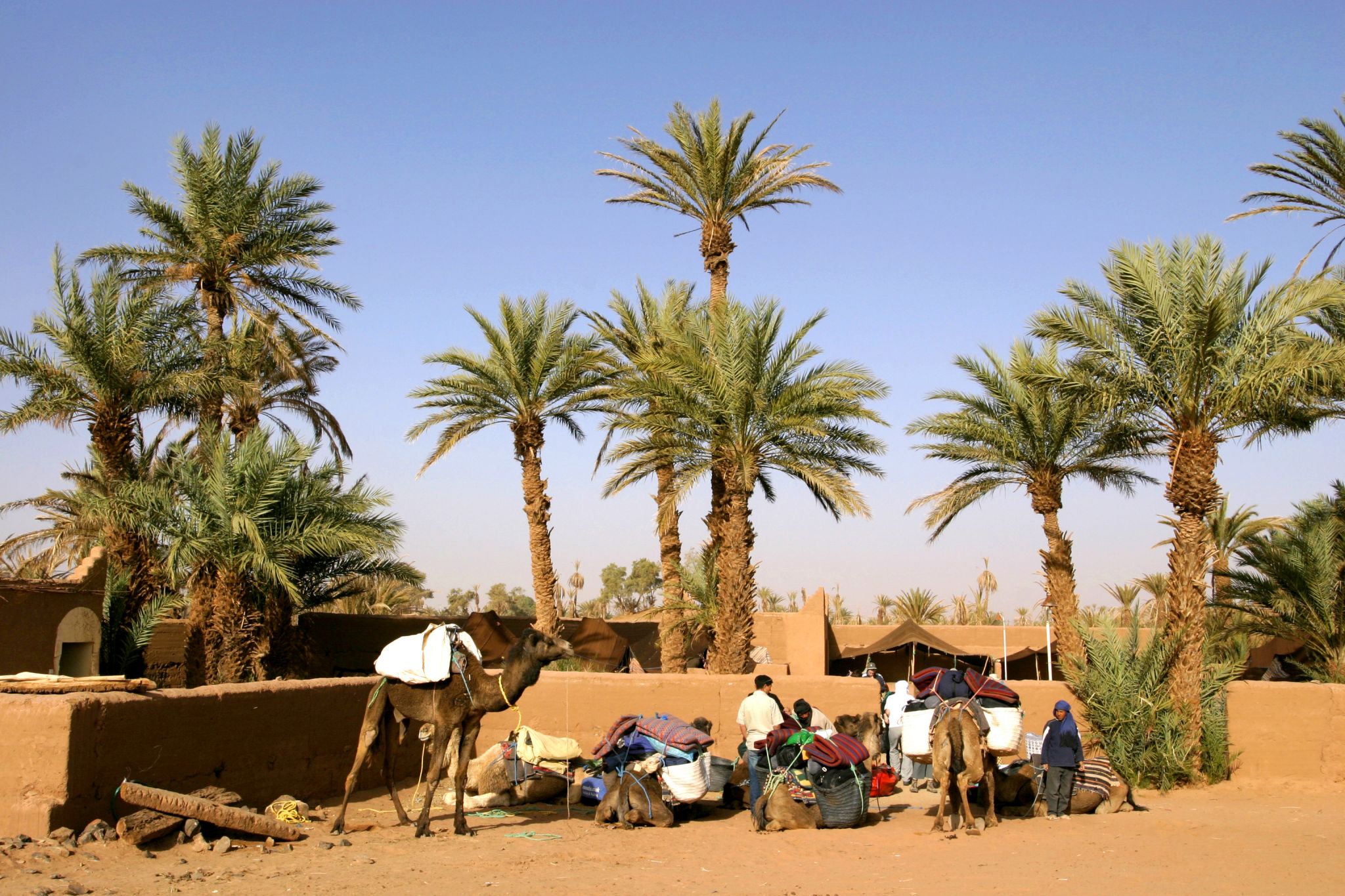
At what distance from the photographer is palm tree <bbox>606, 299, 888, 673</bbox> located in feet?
62.3

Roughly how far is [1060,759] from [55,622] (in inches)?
530

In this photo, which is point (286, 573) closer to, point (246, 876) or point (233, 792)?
point (233, 792)

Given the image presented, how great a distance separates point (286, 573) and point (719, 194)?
482 inches

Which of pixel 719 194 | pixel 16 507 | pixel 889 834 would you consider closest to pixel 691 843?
pixel 889 834

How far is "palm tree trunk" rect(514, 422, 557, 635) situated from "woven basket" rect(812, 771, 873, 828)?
12619mm

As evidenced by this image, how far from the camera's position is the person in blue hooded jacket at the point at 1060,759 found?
11.9 m

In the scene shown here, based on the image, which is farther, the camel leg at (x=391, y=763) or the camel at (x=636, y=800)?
the camel at (x=636, y=800)

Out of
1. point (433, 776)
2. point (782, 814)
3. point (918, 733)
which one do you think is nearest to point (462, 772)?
point (433, 776)


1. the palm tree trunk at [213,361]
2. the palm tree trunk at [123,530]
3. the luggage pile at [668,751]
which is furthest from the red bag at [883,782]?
the palm tree trunk at [213,361]

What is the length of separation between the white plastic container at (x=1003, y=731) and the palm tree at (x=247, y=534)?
35.7 ft

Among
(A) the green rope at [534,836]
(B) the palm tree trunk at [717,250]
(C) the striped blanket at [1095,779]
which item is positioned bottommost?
(A) the green rope at [534,836]

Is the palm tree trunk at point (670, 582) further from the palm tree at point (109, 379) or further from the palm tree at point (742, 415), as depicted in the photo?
the palm tree at point (109, 379)

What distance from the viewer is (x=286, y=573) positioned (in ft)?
61.9

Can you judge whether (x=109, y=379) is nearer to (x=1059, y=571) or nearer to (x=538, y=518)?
(x=538, y=518)
